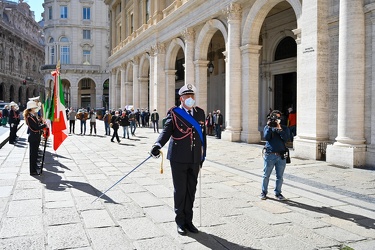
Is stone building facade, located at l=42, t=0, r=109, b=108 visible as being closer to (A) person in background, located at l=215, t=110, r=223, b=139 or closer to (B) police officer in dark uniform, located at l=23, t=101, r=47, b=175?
(A) person in background, located at l=215, t=110, r=223, b=139

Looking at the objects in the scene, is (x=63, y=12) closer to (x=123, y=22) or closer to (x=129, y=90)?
(x=123, y=22)

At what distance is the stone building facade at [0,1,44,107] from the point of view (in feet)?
203

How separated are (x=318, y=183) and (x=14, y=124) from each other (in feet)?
45.1

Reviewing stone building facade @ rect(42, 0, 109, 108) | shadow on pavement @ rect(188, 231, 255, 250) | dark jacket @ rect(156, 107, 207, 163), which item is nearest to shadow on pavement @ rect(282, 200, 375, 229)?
shadow on pavement @ rect(188, 231, 255, 250)

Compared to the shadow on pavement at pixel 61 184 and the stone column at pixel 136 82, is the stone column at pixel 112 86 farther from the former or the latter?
the shadow on pavement at pixel 61 184

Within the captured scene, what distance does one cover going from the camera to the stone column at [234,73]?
53.2 ft

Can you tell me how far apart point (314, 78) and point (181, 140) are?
778cm

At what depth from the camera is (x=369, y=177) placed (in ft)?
27.6

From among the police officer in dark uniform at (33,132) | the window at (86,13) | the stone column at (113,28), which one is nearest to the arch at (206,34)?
the police officer in dark uniform at (33,132)

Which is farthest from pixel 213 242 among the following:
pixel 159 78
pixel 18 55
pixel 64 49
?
pixel 18 55

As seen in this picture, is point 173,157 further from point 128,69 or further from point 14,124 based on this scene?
point 128,69

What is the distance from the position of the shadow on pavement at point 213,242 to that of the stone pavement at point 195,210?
1 cm

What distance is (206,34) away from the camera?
19469mm

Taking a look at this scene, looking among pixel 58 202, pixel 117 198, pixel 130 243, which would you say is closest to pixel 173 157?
pixel 130 243
